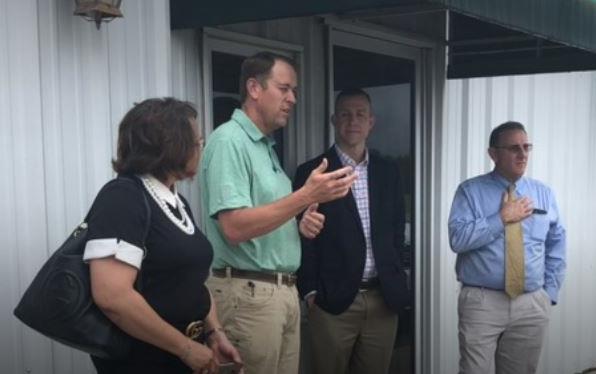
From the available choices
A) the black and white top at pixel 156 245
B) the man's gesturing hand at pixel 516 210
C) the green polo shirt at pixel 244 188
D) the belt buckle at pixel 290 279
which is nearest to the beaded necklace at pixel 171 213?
the black and white top at pixel 156 245

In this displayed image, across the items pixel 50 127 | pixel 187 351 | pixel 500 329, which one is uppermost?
pixel 50 127

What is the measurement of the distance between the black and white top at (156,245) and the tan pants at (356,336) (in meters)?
1.49

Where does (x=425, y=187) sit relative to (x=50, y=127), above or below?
below

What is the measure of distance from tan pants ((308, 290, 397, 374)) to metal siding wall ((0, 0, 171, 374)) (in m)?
1.27

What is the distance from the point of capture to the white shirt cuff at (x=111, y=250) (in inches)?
78.5

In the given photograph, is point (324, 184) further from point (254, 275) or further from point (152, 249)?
point (152, 249)

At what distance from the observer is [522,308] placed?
3.97 m

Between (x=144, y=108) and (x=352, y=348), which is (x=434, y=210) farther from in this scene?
(x=144, y=108)

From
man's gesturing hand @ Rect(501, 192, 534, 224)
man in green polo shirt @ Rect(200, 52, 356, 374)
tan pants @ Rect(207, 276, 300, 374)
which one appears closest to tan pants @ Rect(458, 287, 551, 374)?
man's gesturing hand @ Rect(501, 192, 534, 224)

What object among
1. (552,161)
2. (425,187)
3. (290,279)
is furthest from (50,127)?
(552,161)

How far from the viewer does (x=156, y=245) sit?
6.90ft

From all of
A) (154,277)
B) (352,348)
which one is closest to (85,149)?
(154,277)

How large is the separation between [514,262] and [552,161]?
2525 mm

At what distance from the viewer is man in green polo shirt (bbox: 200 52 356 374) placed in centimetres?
267
